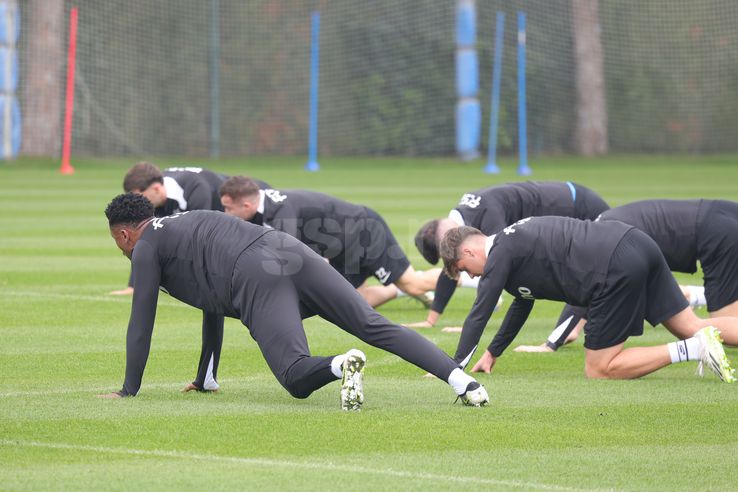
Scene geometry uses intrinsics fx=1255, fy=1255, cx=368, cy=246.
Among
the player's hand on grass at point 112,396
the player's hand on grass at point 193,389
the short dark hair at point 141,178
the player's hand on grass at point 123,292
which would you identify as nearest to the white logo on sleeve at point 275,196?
the short dark hair at point 141,178

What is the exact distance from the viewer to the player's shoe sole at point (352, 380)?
21.7 ft

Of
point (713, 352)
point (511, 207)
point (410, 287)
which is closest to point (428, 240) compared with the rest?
point (511, 207)

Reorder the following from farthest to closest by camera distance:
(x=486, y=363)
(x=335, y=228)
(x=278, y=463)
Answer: (x=335, y=228), (x=486, y=363), (x=278, y=463)

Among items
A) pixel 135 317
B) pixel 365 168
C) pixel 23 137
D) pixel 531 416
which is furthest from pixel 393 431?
pixel 23 137

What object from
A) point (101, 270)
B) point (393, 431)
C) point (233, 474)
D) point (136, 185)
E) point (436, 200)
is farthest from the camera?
point (436, 200)

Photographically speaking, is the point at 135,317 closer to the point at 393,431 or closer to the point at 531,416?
the point at 393,431

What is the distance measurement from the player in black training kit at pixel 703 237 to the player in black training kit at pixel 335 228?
2.73 metres

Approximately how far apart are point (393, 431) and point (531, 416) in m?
0.86

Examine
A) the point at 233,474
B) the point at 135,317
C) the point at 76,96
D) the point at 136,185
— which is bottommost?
the point at 233,474

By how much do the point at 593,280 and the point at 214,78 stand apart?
84.8 ft

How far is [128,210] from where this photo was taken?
23.2 ft

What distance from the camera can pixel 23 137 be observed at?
99.7 feet

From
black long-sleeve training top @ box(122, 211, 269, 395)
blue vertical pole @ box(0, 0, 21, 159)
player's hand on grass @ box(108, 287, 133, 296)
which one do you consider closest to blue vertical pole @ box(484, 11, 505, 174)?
blue vertical pole @ box(0, 0, 21, 159)

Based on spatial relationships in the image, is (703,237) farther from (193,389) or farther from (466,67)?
(466,67)
